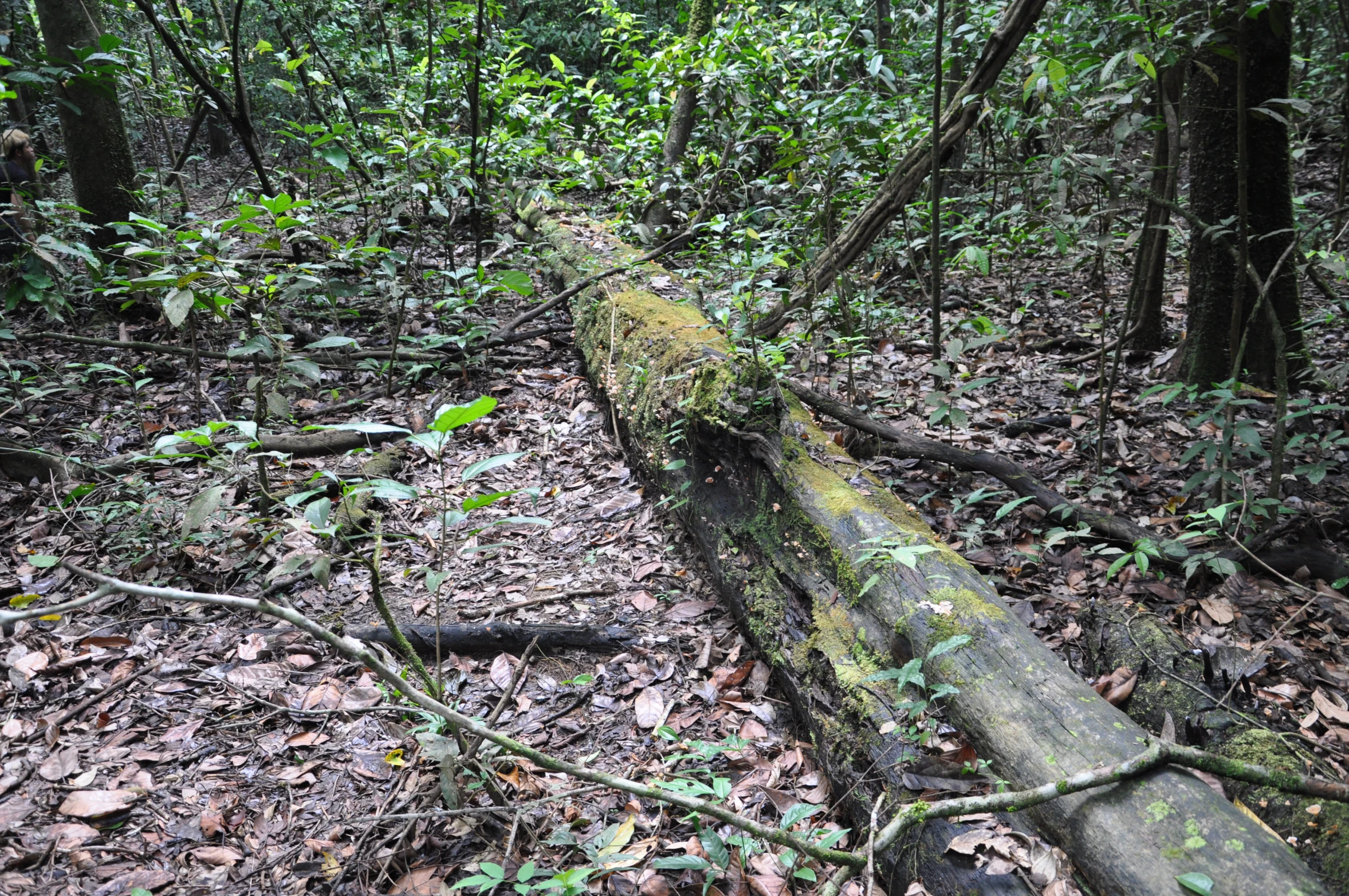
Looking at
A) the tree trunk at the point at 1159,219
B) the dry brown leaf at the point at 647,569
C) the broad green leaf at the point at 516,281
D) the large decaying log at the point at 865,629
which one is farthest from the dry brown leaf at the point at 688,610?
the tree trunk at the point at 1159,219

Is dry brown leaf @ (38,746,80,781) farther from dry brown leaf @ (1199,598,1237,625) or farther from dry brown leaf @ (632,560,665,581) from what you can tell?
dry brown leaf @ (1199,598,1237,625)

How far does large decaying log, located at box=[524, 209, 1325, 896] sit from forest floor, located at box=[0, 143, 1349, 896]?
0.54 feet

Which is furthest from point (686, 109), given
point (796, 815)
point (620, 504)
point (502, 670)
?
point (796, 815)

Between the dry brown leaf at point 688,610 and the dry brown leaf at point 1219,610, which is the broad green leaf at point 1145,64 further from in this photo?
the dry brown leaf at point 688,610

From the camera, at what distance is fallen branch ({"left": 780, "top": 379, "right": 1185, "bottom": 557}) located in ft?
10.0

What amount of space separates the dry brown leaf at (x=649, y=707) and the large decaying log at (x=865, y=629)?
1.46ft

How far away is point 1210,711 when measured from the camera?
2.07 m

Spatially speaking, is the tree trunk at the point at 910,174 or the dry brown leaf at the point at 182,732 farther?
the tree trunk at the point at 910,174

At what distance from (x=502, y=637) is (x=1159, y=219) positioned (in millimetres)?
4051

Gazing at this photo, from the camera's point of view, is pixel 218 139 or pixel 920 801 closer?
pixel 920 801

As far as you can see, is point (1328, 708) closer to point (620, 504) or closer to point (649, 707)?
point (649, 707)

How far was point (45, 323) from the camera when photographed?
213 inches

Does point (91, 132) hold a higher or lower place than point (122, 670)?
higher

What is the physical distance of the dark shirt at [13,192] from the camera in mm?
4441
